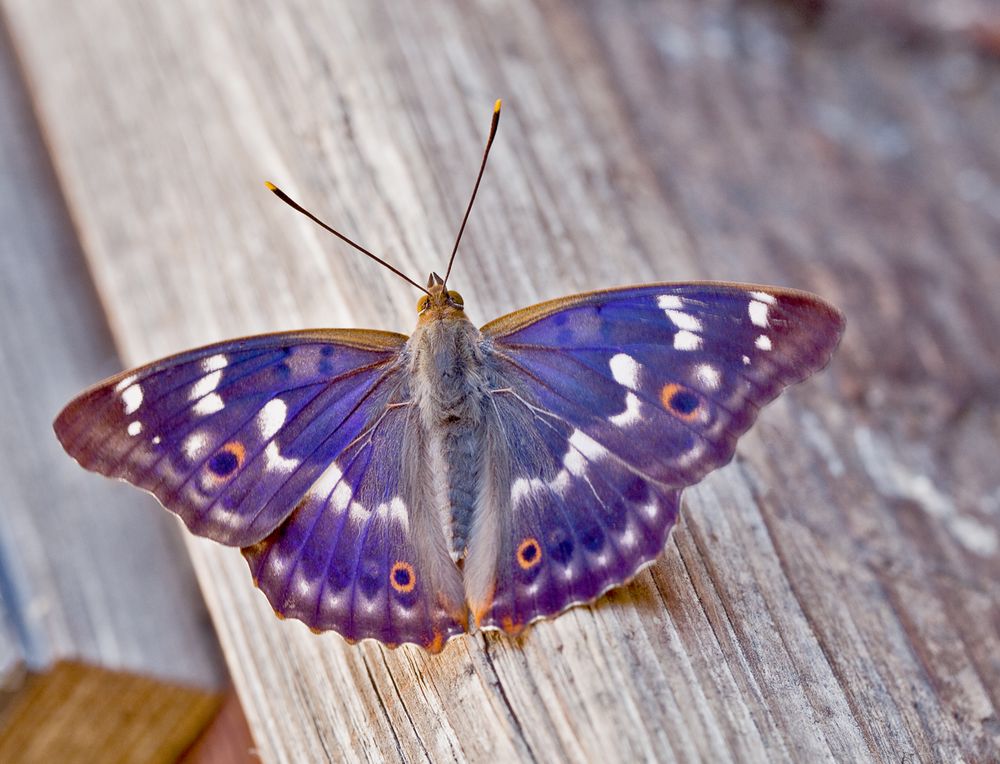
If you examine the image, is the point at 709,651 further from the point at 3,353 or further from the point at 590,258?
the point at 3,353

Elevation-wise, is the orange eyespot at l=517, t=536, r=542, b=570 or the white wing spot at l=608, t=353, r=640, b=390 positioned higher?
the white wing spot at l=608, t=353, r=640, b=390

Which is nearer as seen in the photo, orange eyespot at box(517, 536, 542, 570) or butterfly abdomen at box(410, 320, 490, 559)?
orange eyespot at box(517, 536, 542, 570)

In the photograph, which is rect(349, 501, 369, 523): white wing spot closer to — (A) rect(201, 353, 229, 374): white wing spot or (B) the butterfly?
(B) the butterfly

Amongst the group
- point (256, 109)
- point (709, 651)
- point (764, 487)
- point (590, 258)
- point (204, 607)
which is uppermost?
point (256, 109)

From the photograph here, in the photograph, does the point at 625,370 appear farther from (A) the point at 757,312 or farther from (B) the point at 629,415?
(A) the point at 757,312

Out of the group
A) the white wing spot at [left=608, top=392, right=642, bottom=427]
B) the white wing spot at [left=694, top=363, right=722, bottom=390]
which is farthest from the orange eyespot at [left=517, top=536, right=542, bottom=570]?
the white wing spot at [left=694, top=363, right=722, bottom=390]

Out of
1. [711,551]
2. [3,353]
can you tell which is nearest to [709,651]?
[711,551]

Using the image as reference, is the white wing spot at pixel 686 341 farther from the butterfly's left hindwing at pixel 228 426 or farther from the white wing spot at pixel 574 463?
the butterfly's left hindwing at pixel 228 426
